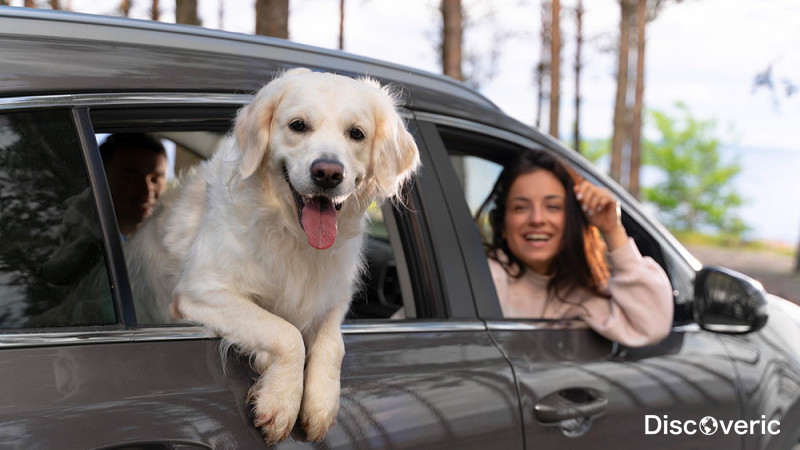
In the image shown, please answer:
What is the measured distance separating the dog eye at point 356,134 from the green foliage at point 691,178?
37.0 m

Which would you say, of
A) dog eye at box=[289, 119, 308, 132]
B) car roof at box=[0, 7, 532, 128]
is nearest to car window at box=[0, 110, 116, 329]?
car roof at box=[0, 7, 532, 128]

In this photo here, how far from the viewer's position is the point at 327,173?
2.10m

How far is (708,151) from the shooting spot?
38.6m

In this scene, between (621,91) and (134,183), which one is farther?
(621,91)

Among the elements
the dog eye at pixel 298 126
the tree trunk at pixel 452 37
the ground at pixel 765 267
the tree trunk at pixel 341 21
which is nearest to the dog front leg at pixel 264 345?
the dog eye at pixel 298 126

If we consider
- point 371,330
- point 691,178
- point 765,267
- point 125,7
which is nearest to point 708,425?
point 371,330

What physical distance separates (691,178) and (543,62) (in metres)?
19.3

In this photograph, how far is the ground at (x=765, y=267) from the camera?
15.8 m

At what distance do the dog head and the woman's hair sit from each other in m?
0.93

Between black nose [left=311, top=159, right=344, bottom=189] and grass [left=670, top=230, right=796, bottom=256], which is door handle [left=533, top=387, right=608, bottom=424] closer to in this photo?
black nose [left=311, top=159, right=344, bottom=189]

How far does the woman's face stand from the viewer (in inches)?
128

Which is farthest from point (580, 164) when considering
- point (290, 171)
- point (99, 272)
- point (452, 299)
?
point (99, 272)

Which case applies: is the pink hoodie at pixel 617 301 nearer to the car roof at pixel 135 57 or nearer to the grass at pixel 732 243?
the car roof at pixel 135 57

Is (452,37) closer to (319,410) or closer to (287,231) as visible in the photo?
(287,231)
